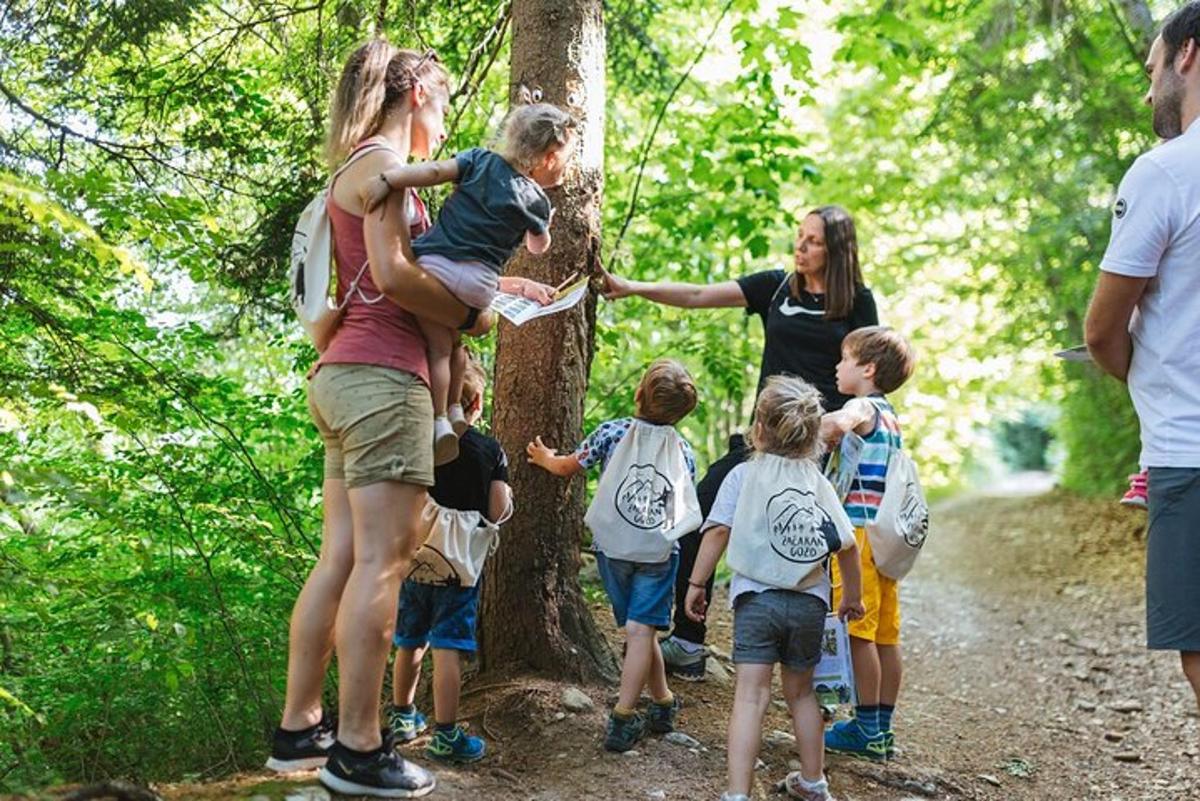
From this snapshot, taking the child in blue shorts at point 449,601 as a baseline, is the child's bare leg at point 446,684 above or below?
below

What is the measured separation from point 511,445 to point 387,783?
5.33ft

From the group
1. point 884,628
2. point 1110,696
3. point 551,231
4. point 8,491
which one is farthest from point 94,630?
point 1110,696

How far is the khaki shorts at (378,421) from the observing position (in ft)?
10.1

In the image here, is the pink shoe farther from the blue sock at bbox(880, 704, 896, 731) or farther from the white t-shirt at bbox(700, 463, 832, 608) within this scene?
the blue sock at bbox(880, 704, 896, 731)

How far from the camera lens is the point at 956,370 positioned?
63.1 feet

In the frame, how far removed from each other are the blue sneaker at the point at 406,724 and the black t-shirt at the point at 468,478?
796 mm

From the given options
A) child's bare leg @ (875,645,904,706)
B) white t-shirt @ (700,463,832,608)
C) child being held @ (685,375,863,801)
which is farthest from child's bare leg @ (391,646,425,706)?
child's bare leg @ (875,645,904,706)

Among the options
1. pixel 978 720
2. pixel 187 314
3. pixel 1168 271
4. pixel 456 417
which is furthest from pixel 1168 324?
→ pixel 187 314

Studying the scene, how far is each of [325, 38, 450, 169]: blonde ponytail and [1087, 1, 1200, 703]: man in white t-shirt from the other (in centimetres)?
209

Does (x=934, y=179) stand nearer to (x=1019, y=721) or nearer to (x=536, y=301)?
(x=1019, y=721)

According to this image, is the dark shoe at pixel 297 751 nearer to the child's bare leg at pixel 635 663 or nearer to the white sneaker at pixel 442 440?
the white sneaker at pixel 442 440

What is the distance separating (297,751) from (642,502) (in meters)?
1.55

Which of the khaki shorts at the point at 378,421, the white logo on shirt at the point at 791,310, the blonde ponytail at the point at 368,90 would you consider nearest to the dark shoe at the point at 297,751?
the khaki shorts at the point at 378,421

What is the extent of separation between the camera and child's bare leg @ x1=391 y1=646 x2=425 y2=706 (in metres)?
4.02
